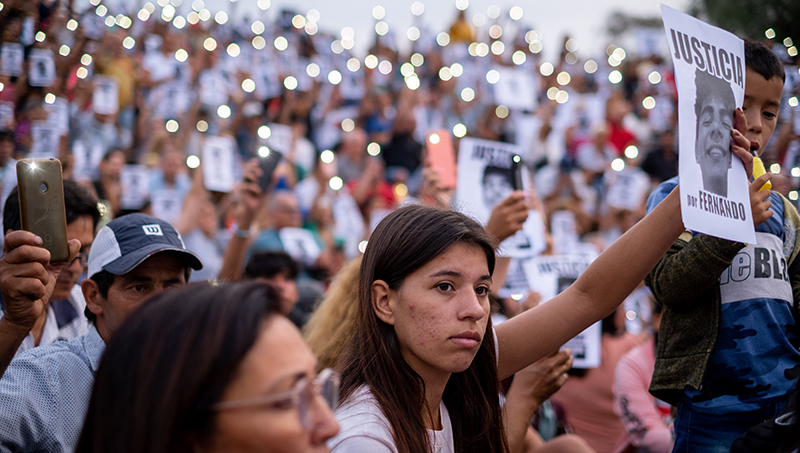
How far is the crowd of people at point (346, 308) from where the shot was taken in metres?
1.32

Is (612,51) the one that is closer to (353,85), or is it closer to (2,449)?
(353,85)

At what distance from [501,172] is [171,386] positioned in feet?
10.5

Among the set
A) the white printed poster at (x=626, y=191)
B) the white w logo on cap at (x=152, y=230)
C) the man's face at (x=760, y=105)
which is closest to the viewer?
the man's face at (x=760, y=105)

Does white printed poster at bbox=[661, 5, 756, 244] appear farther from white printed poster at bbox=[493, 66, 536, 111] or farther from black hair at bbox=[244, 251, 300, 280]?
white printed poster at bbox=[493, 66, 536, 111]

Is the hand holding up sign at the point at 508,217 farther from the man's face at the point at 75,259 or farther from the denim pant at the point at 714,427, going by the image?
the man's face at the point at 75,259

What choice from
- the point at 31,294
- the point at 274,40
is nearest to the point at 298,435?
the point at 31,294

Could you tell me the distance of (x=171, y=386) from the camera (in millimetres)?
1237

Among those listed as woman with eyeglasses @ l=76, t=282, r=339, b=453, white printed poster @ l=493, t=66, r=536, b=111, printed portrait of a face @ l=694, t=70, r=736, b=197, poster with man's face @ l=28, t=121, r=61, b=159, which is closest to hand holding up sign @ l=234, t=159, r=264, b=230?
poster with man's face @ l=28, t=121, r=61, b=159

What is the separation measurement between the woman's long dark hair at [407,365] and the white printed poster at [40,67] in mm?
4135

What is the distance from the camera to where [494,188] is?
13.8ft

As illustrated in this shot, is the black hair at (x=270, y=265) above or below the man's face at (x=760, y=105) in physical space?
below

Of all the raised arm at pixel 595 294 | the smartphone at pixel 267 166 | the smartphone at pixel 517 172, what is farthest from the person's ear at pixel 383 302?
the smartphone at pixel 267 166

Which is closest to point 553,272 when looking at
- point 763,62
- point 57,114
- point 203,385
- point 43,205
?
point 763,62

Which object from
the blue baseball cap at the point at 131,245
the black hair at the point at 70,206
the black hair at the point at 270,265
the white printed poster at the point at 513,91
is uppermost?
the white printed poster at the point at 513,91
